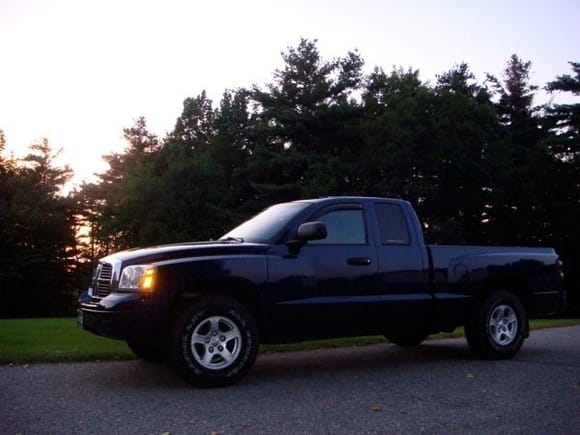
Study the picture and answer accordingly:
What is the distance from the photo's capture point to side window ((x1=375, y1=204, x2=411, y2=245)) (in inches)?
317

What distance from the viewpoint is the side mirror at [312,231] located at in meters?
7.08

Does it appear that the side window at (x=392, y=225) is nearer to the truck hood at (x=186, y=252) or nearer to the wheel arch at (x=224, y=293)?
the truck hood at (x=186, y=252)

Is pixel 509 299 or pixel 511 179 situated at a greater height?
pixel 511 179

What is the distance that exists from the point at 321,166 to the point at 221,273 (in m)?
33.6

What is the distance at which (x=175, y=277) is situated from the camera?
6.59m

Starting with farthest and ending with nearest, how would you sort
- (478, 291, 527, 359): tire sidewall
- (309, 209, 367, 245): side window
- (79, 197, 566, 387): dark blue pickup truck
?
(478, 291, 527, 359): tire sidewall
(309, 209, 367, 245): side window
(79, 197, 566, 387): dark blue pickup truck

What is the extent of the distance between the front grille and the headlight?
0.83ft

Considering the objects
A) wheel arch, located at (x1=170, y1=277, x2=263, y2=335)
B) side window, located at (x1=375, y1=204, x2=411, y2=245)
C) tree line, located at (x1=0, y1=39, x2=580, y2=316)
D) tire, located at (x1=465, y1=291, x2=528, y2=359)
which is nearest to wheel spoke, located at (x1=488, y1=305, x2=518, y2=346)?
tire, located at (x1=465, y1=291, x2=528, y2=359)

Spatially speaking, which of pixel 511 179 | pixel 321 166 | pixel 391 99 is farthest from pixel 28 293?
pixel 511 179

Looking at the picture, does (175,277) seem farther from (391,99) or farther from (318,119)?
(391,99)

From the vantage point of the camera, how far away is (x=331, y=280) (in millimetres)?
7387

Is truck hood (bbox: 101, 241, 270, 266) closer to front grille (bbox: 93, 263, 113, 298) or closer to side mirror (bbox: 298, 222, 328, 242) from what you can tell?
front grille (bbox: 93, 263, 113, 298)

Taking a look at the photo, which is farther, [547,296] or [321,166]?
[321,166]

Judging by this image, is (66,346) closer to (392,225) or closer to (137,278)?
(137,278)
